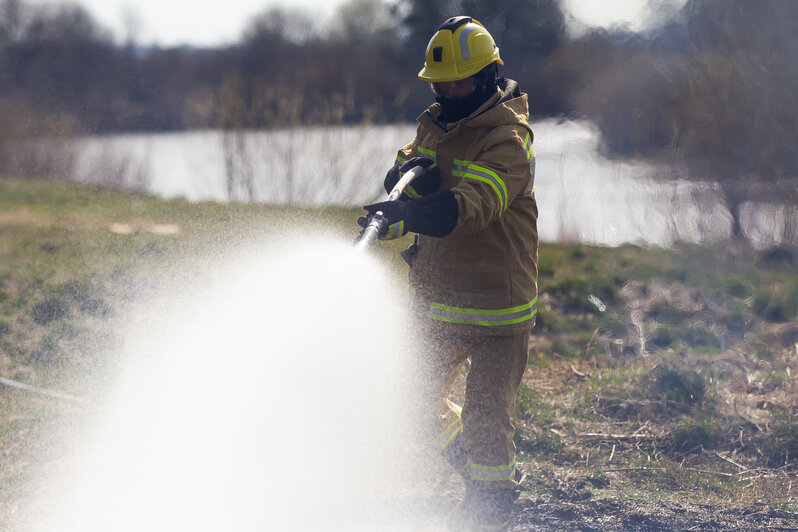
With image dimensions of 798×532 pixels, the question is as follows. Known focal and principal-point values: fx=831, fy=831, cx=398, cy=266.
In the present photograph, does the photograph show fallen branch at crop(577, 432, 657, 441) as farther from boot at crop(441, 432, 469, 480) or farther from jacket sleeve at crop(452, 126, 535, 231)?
jacket sleeve at crop(452, 126, 535, 231)

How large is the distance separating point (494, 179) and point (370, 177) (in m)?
7.77

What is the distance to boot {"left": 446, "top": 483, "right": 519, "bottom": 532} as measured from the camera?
125 inches

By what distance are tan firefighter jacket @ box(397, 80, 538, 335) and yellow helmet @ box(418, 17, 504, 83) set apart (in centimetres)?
14

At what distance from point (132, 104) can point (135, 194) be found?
82.9 inches

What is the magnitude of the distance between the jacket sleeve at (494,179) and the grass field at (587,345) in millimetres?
1575

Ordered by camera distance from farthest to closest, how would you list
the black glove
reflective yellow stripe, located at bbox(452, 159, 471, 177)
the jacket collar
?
reflective yellow stripe, located at bbox(452, 159, 471, 177) < the jacket collar < the black glove

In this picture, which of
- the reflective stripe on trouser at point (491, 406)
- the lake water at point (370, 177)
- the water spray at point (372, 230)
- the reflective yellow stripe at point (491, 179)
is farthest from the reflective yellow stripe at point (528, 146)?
the lake water at point (370, 177)

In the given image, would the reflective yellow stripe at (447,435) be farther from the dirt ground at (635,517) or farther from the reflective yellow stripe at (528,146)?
the reflective yellow stripe at (528,146)

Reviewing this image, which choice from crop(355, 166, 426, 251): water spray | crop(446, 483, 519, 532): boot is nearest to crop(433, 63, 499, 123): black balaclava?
crop(355, 166, 426, 251): water spray

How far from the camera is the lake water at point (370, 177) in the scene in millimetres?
7137

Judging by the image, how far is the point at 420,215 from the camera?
2754 millimetres

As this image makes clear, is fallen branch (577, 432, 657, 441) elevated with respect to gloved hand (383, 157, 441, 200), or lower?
lower

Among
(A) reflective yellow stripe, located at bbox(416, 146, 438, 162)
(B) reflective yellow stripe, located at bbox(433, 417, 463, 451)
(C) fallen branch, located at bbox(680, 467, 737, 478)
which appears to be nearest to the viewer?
(A) reflective yellow stripe, located at bbox(416, 146, 438, 162)

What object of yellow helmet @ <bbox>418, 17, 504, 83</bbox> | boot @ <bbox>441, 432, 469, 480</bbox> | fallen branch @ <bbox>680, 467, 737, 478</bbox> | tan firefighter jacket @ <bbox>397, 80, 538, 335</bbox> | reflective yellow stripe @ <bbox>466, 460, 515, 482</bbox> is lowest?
fallen branch @ <bbox>680, 467, 737, 478</bbox>
